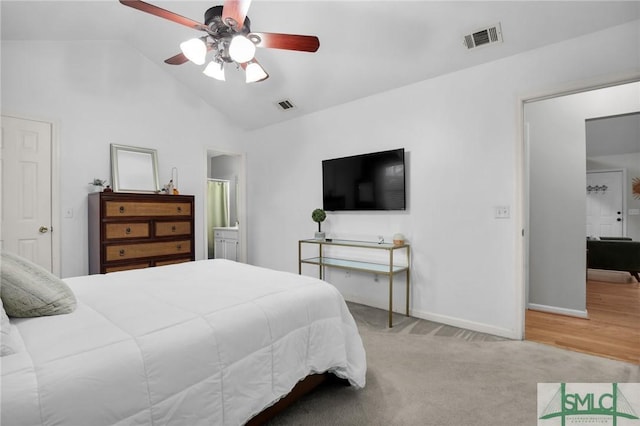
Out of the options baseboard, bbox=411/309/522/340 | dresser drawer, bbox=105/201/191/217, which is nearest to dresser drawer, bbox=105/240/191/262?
dresser drawer, bbox=105/201/191/217

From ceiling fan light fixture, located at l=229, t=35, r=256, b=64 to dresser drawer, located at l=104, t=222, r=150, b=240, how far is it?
2.30m

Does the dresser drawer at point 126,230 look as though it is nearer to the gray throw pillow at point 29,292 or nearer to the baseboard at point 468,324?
the gray throw pillow at point 29,292

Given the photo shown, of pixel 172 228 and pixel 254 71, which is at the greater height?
pixel 254 71

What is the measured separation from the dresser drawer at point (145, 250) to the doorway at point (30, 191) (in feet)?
1.98

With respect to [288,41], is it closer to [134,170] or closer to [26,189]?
[134,170]

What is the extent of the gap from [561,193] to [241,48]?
3628mm

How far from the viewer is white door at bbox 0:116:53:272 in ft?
10.1

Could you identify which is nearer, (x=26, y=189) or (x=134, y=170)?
(x=26, y=189)

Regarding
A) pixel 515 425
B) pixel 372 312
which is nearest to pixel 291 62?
pixel 372 312

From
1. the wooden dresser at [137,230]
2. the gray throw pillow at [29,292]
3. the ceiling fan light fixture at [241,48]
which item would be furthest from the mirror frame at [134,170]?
the gray throw pillow at [29,292]

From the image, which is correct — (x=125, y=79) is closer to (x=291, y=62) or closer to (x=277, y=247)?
(x=291, y=62)

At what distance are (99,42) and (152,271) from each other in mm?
3042

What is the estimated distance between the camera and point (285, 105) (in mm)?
4324

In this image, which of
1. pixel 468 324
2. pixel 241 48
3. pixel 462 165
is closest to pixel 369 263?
pixel 468 324
